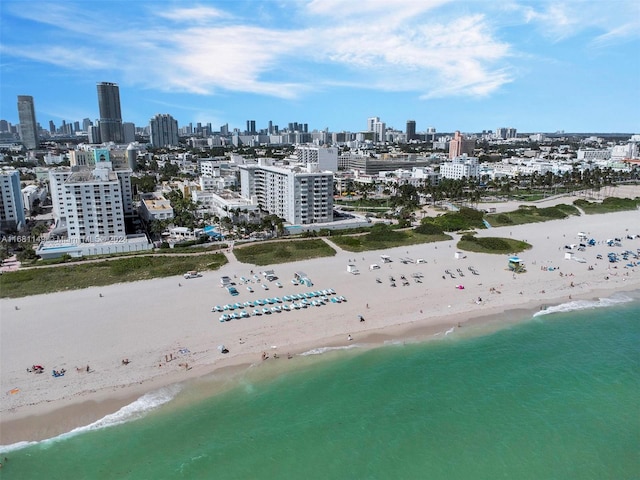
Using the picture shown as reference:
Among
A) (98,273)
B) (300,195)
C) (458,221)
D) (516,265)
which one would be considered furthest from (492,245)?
(98,273)

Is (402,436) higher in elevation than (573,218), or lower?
lower

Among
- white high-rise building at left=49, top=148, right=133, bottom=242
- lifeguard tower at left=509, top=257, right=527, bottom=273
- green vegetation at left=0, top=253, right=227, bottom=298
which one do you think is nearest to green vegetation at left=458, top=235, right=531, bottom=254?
lifeguard tower at left=509, top=257, right=527, bottom=273

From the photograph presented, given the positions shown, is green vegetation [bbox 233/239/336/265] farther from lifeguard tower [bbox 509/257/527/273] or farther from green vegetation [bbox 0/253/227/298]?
lifeguard tower [bbox 509/257/527/273]

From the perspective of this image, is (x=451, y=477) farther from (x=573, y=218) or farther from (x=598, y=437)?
(x=573, y=218)

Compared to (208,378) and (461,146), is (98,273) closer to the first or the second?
(208,378)

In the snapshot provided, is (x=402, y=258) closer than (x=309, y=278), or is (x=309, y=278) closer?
(x=309, y=278)

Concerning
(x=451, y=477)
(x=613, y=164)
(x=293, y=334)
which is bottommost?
(x=451, y=477)

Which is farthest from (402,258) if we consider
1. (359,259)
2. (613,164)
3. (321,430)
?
(613,164)
